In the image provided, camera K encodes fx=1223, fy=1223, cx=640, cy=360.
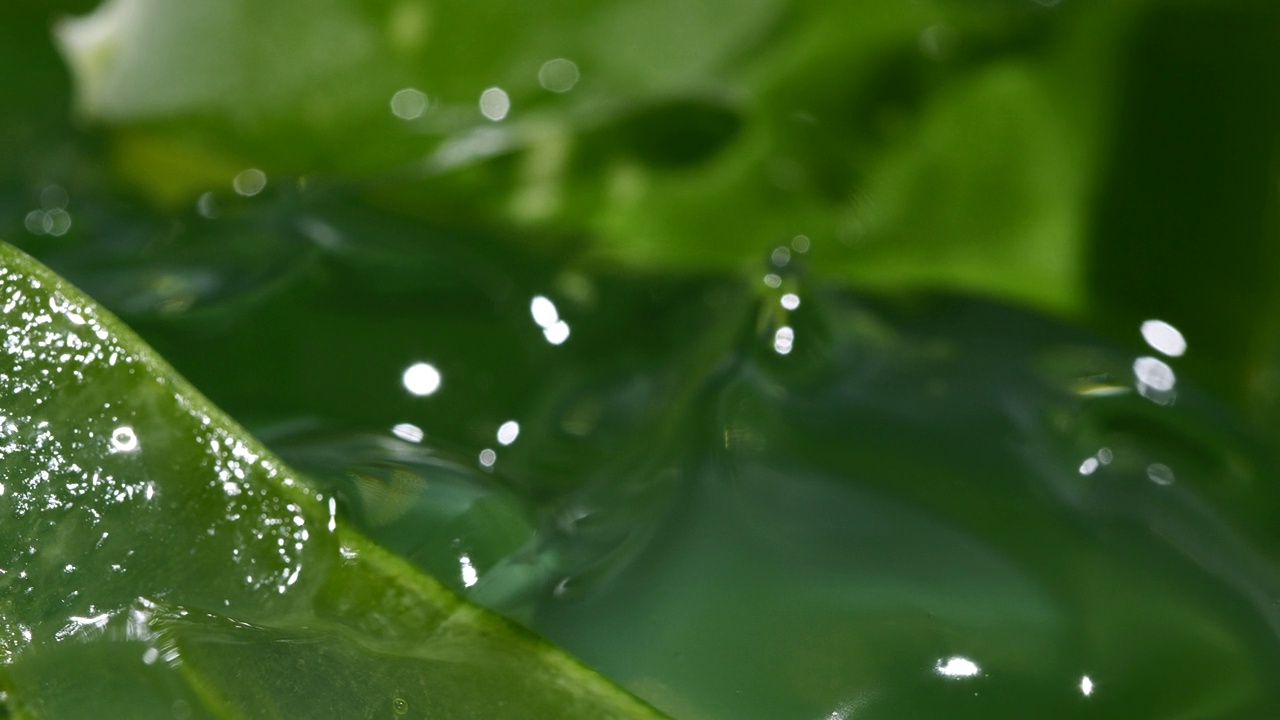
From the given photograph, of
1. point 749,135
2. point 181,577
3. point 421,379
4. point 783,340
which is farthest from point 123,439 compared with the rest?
point 749,135

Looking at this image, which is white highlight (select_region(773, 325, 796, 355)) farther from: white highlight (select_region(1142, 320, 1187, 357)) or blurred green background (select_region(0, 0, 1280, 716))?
white highlight (select_region(1142, 320, 1187, 357))

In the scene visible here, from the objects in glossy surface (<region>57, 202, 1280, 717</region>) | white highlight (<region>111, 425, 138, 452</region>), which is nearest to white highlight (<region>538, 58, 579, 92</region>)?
glossy surface (<region>57, 202, 1280, 717</region>)

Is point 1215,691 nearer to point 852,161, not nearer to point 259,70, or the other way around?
point 852,161

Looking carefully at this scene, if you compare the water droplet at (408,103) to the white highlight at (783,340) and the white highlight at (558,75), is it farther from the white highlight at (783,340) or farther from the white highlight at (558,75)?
the white highlight at (783,340)

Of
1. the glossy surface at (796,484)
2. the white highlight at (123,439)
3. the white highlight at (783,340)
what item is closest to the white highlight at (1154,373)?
the glossy surface at (796,484)

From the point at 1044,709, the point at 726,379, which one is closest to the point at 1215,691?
the point at 1044,709

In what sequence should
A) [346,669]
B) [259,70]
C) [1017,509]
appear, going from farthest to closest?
[259,70]
[1017,509]
[346,669]
